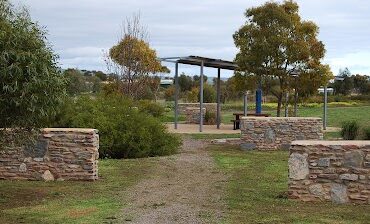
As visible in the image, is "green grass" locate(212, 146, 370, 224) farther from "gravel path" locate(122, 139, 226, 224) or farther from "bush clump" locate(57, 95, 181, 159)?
"bush clump" locate(57, 95, 181, 159)

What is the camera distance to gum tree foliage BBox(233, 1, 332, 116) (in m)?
23.3

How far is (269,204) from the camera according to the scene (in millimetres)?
9609

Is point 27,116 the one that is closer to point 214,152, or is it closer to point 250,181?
point 250,181

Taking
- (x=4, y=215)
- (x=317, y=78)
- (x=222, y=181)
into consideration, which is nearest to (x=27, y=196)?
(x=4, y=215)

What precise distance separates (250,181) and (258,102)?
14.2 meters

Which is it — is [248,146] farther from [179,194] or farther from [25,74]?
[25,74]

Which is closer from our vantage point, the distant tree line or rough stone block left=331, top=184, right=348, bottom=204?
rough stone block left=331, top=184, right=348, bottom=204

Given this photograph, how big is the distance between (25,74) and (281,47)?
1565cm

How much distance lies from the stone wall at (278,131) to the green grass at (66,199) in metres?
6.49

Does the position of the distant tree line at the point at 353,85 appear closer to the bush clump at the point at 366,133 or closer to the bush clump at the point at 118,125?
the bush clump at the point at 366,133

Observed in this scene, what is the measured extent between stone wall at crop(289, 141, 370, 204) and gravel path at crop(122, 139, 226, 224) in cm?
128

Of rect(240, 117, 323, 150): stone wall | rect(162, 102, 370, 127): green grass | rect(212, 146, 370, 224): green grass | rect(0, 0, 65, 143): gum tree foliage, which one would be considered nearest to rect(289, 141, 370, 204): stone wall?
rect(212, 146, 370, 224): green grass

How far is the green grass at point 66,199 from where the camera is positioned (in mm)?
8672

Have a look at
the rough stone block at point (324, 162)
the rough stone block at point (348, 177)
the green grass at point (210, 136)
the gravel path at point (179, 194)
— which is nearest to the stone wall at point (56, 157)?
the gravel path at point (179, 194)
